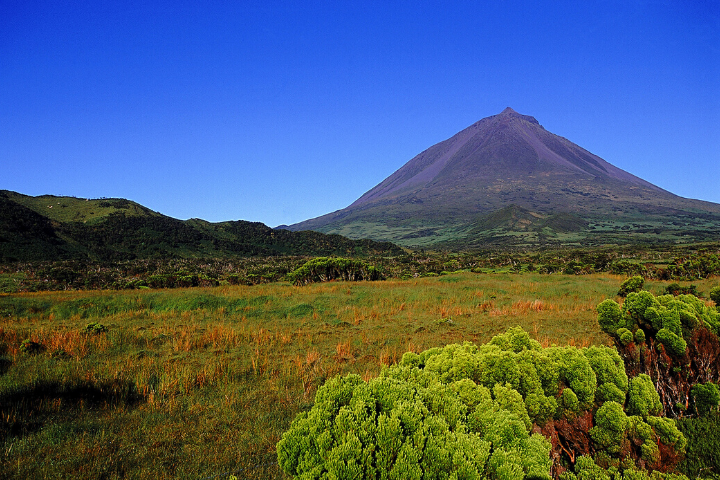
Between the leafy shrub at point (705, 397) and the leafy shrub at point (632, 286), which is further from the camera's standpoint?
the leafy shrub at point (632, 286)

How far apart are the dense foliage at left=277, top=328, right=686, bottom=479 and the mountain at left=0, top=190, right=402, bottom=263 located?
4768cm

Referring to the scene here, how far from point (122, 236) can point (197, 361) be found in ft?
178

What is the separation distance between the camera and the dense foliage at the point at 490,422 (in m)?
2.46

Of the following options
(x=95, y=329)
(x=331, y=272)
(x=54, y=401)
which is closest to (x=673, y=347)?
→ (x=54, y=401)

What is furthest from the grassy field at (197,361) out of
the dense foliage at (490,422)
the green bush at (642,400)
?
the green bush at (642,400)

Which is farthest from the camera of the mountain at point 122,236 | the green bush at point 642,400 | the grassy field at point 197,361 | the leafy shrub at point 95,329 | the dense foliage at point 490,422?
the mountain at point 122,236

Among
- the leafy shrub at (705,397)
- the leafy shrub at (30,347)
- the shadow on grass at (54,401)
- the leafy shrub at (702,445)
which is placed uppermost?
the leafy shrub at (30,347)

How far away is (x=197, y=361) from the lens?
705 centimetres

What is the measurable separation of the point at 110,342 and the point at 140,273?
22882mm

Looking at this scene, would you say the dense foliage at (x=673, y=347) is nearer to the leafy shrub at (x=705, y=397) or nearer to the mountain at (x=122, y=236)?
the leafy shrub at (x=705, y=397)

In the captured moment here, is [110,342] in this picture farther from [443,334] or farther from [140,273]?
[140,273]

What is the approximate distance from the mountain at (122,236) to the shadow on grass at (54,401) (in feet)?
139

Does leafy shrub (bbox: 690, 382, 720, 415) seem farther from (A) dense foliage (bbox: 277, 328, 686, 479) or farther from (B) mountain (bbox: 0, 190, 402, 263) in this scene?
(B) mountain (bbox: 0, 190, 402, 263)

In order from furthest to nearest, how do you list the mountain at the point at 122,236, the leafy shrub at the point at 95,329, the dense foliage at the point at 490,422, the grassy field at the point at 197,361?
1. the mountain at the point at 122,236
2. the leafy shrub at the point at 95,329
3. the grassy field at the point at 197,361
4. the dense foliage at the point at 490,422
